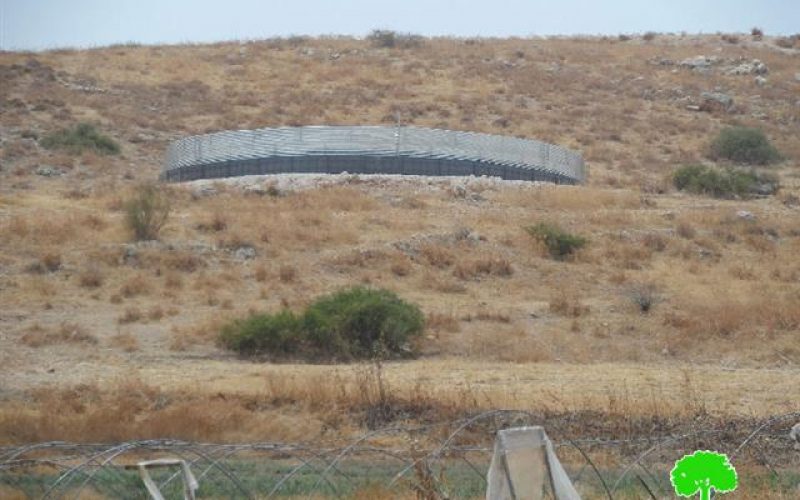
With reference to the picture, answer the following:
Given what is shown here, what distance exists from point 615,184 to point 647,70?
26612 mm

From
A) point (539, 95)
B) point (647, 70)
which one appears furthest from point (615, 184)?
point (647, 70)

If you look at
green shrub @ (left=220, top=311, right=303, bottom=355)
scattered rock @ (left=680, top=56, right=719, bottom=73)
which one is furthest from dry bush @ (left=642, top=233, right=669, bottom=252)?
scattered rock @ (left=680, top=56, right=719, bottom=73)

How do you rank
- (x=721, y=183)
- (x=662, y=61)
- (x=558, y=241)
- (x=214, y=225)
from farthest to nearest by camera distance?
(x=662, y=61) → (x=721, y=183) → (x=214, y=225) → (x=558, y=241)

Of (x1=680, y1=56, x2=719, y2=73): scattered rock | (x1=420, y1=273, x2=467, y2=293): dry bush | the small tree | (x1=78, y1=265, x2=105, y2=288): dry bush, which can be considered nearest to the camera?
(x1=78, y1=265, x2=105, y2=288): dry bush

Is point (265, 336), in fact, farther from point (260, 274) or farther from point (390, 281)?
point (390, 281)

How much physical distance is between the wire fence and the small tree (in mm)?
13794

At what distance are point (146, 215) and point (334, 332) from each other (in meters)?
8.97

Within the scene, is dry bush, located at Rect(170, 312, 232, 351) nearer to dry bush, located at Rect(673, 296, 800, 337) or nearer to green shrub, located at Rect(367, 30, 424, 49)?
dry bush, located at Rect(673, 296, 800, 337)

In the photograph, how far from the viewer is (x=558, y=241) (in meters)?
30.6

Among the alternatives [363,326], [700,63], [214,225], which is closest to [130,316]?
[363,326]

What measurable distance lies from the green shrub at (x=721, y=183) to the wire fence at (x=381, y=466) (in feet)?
78.4

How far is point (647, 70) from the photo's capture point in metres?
67.7

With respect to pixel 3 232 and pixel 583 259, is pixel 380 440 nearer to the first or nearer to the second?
pixel 583 259

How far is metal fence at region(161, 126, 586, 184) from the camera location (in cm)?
3906
